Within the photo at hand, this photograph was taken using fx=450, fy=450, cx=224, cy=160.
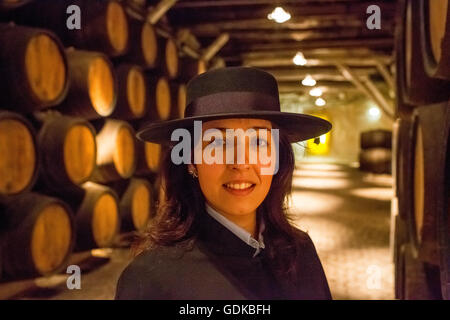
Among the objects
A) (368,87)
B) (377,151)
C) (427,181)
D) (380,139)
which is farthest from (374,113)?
(427,181)

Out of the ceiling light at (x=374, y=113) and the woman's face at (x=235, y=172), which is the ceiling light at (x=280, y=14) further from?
the ceiling light at (x=374, y=113)

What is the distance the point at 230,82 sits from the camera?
121cm

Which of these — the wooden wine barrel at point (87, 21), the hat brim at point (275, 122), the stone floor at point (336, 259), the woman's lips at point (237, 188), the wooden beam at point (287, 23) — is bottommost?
the stone floor at point (336, 259)

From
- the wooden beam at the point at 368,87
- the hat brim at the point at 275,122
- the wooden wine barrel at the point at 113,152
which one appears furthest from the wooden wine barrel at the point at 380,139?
the hat brim at the point at 275,122

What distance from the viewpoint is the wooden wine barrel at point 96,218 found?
4.25m

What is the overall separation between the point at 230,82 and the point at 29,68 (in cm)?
257

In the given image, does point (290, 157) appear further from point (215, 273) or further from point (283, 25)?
point (283, 25)

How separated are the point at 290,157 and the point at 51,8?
3380 mm

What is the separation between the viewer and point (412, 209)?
2.57 m

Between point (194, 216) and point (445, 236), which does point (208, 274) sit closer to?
point (194, 216)

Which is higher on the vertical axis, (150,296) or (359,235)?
(150,296)

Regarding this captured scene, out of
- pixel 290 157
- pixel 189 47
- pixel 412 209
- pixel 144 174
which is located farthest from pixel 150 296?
pixel 189 47

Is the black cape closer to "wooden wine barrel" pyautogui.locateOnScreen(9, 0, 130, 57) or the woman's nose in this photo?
the woman's nose

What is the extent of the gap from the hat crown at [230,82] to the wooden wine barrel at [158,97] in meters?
4.59
